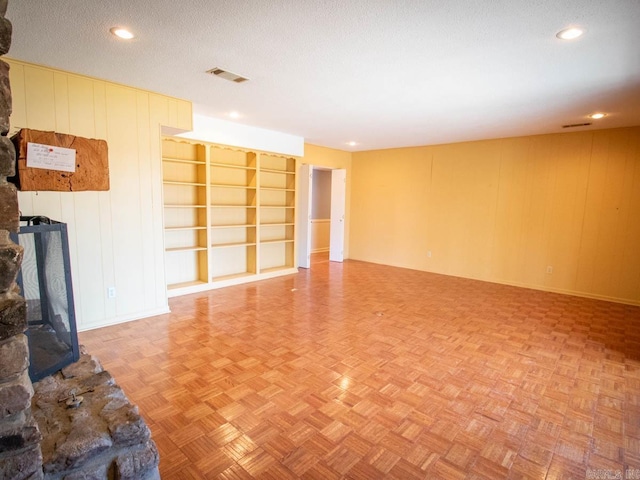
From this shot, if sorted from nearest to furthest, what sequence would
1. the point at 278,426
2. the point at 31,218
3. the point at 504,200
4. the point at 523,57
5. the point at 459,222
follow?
the point at 31,218 → the point at 278,426 → the point at 523,57 → the point at 504,200 → the point at 459,222

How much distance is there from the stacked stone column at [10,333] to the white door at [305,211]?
5468 millimetres

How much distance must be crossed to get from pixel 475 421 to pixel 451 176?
16.1ft

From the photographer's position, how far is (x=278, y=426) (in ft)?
6.49

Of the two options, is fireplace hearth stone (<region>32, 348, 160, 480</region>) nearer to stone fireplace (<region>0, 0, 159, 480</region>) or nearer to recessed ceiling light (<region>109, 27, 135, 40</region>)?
stone fireplace (<region>0, 0, 159, 480</region>)

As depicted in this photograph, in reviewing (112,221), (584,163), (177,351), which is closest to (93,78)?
(112,221)

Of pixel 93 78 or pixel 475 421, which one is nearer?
pixel 475 421

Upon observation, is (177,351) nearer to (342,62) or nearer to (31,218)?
(31,218)

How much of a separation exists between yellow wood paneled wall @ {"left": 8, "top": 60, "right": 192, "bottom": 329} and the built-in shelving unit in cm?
72

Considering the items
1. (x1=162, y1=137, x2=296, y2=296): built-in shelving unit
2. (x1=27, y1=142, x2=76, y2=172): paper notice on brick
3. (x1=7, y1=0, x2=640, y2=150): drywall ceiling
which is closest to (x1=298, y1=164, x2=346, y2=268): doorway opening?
(x1=162, y1=137, x2=296, y2=296): built-in shelving unit

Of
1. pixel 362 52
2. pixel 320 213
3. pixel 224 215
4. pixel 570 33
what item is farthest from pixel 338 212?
pixel 570 33

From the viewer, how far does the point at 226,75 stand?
9.95ft

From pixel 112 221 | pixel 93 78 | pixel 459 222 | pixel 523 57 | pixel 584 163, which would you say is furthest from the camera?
pixel 459 222

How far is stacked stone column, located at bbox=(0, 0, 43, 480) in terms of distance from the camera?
954mm

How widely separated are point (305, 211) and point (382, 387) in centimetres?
447
